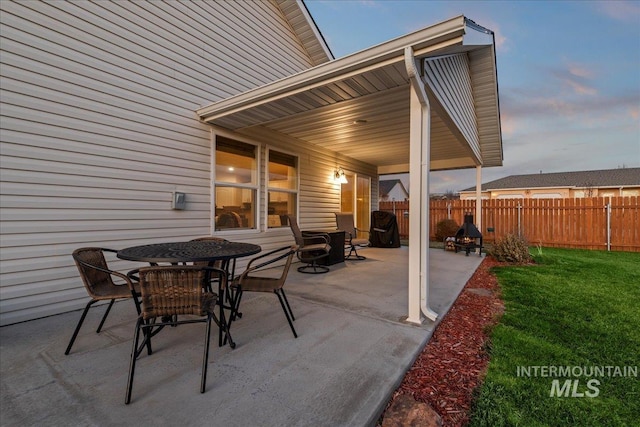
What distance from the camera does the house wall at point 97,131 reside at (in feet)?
8.64

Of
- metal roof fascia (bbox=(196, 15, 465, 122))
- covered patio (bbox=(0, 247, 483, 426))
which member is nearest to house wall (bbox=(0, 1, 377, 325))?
covered patio (bbox=(0, 247, 483, 426))

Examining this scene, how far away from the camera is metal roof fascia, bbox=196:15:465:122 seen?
2.22 metres

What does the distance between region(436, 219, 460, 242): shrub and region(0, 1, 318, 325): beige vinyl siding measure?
24.9ft

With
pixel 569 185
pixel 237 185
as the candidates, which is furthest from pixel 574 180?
pixel 237 185

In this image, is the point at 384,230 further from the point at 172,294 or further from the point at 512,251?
the point at 172,294

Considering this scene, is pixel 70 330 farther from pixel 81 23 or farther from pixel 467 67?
pixel 467 67

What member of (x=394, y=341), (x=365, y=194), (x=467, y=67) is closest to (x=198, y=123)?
(x=394, y=341)

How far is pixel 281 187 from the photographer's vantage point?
5598 mm

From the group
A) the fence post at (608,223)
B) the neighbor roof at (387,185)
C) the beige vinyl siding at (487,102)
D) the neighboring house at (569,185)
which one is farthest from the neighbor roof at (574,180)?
the beige vinyl siding at (487,102)

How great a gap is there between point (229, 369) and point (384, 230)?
6432 mm

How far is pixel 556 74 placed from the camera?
11.4 meters

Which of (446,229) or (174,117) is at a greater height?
(174,117)

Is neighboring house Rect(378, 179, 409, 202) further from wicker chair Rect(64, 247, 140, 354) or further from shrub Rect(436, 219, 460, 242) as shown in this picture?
wicker chair Rect(64, 247, 140, 354)

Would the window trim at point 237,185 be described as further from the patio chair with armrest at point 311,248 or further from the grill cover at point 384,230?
the grill cover at point 384,230
